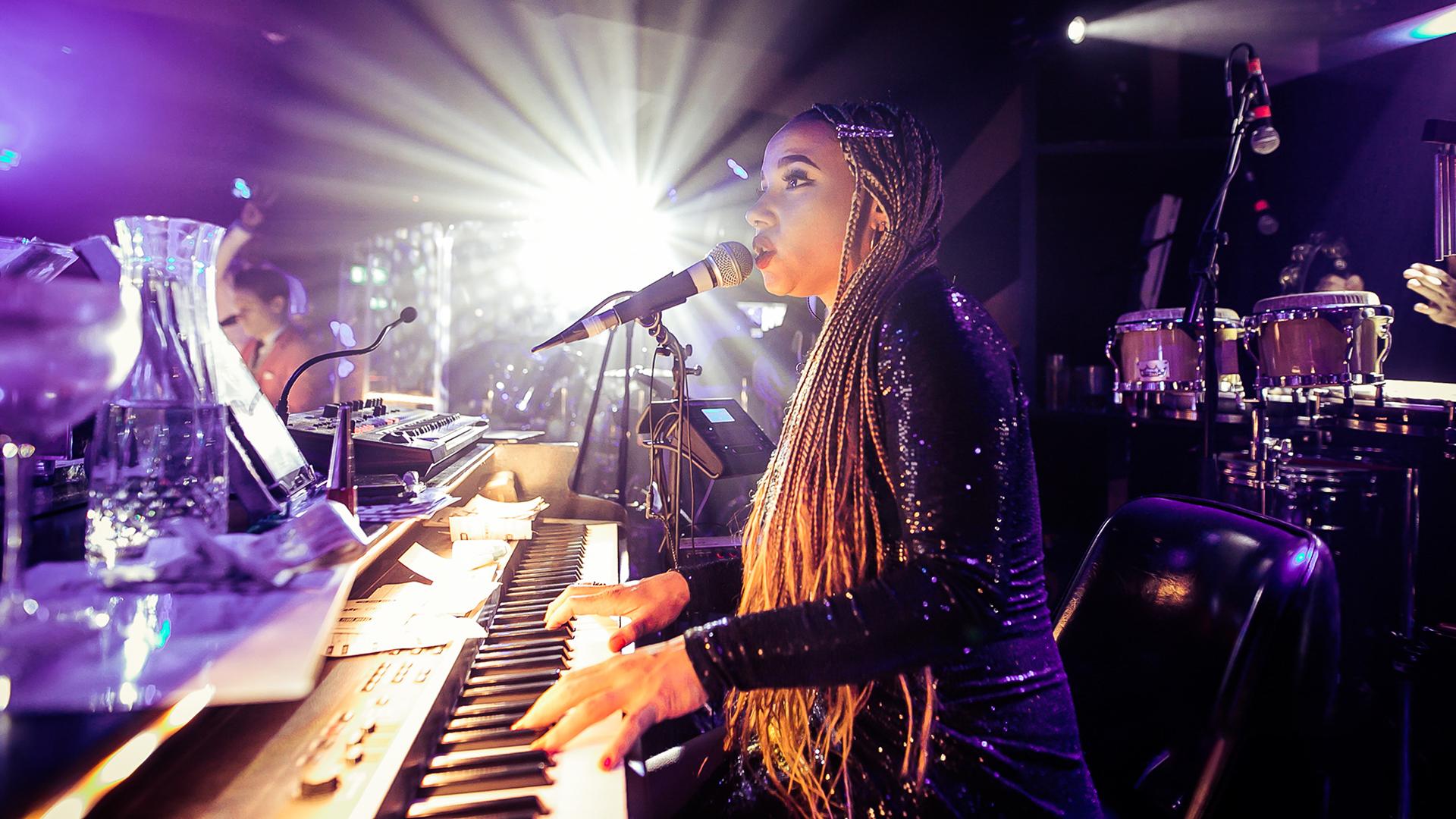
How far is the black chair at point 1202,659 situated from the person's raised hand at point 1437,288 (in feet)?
11.2

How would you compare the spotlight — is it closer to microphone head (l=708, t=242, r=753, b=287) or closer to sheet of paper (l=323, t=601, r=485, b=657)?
microphone head (l=708, t=242, r=753, b=287)

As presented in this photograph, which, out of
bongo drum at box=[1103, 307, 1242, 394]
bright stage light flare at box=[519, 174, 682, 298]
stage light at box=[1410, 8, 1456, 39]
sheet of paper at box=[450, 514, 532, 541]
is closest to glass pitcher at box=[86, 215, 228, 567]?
sheet of paper at box=[450, 514, 532, 541]

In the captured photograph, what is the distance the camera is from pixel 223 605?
2.50 feet

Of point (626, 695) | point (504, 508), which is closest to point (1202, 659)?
point (626, 695)

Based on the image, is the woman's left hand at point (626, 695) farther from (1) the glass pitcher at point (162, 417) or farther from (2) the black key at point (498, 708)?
(1) the glass pitcher at point (162, 417)

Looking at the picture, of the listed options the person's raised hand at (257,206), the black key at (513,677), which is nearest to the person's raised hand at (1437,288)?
the black key at (513,677)

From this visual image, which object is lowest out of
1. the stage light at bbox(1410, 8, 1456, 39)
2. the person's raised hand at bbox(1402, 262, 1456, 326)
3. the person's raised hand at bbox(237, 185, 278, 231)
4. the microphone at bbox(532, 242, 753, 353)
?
the microphone at bbox(532, 242, 753, 353)

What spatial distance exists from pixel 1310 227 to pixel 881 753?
20.9 ft

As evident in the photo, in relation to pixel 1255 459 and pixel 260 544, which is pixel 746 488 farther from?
pixel 1255 459

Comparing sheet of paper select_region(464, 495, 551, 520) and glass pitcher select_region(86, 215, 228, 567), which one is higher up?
glass pitcher select_region(86, 215, 228, 567)

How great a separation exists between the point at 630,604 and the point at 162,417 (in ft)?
2.93

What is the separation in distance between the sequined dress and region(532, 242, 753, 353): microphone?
68 centimetres

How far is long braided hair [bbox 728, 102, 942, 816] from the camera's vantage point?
1250mm

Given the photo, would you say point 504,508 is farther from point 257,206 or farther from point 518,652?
point 257,206
